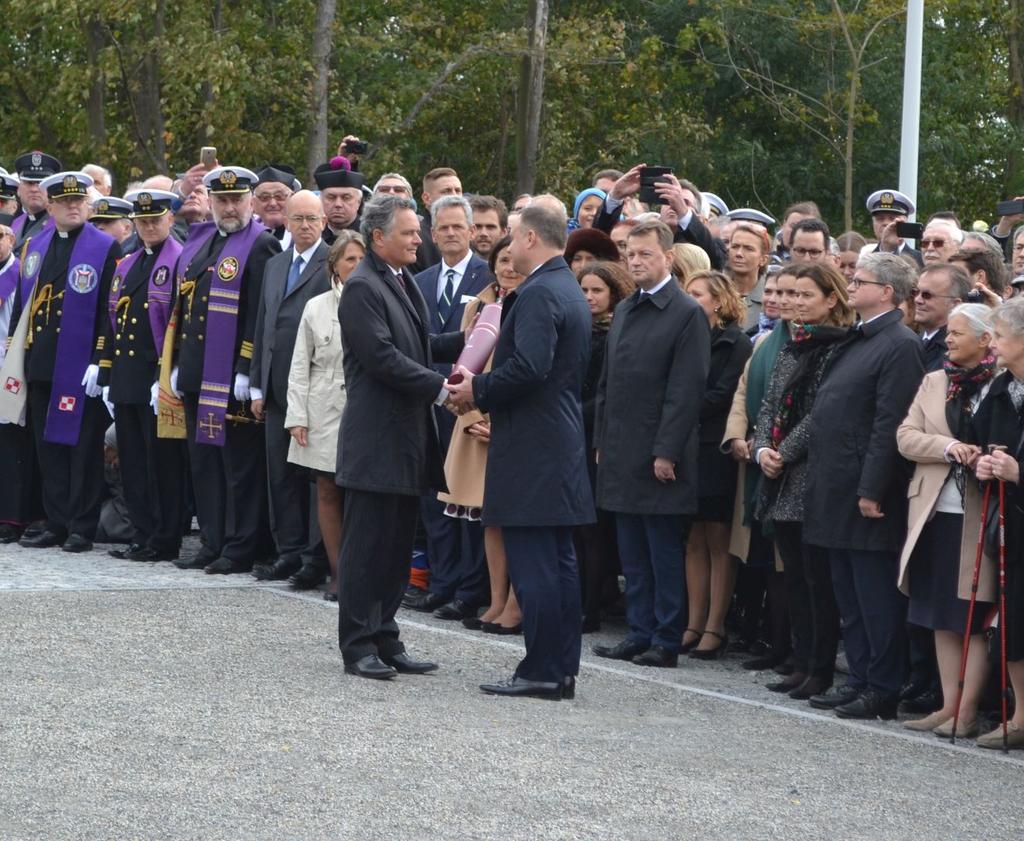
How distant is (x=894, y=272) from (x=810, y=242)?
6.11ft

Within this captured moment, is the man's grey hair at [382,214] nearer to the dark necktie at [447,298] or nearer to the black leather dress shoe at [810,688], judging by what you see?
the dark necktie at [447,298]

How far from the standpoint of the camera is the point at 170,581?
1065cm

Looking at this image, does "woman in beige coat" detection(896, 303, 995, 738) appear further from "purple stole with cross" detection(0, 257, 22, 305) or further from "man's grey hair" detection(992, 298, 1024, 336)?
"purple stole with cross" detection(0, 257, 22, 305)

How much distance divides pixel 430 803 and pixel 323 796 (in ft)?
1.15

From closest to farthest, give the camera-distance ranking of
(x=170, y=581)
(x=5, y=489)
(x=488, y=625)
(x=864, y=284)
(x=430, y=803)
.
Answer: (x=430, y=803), (x=864, y=284), (x=488, y=625), (x=170, y=581), (x=5, y=489)

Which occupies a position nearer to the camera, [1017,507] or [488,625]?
[1017,507]

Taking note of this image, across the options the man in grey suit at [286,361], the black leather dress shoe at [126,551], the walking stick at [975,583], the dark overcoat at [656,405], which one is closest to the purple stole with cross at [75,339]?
the black leather dress shoe at [126,551]

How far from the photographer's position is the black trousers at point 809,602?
8.44 m

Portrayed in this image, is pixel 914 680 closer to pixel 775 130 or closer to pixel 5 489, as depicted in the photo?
pixel 5 489

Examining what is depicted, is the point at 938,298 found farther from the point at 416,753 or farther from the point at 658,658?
the point at 416,753

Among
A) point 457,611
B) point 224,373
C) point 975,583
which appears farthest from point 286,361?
point 975,583

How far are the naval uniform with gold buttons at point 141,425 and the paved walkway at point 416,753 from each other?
2.40 meters

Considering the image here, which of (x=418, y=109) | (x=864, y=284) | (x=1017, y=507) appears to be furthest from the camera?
(x=418, y=109)

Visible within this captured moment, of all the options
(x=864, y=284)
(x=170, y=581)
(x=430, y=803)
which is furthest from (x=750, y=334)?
(x=430, y=803)
